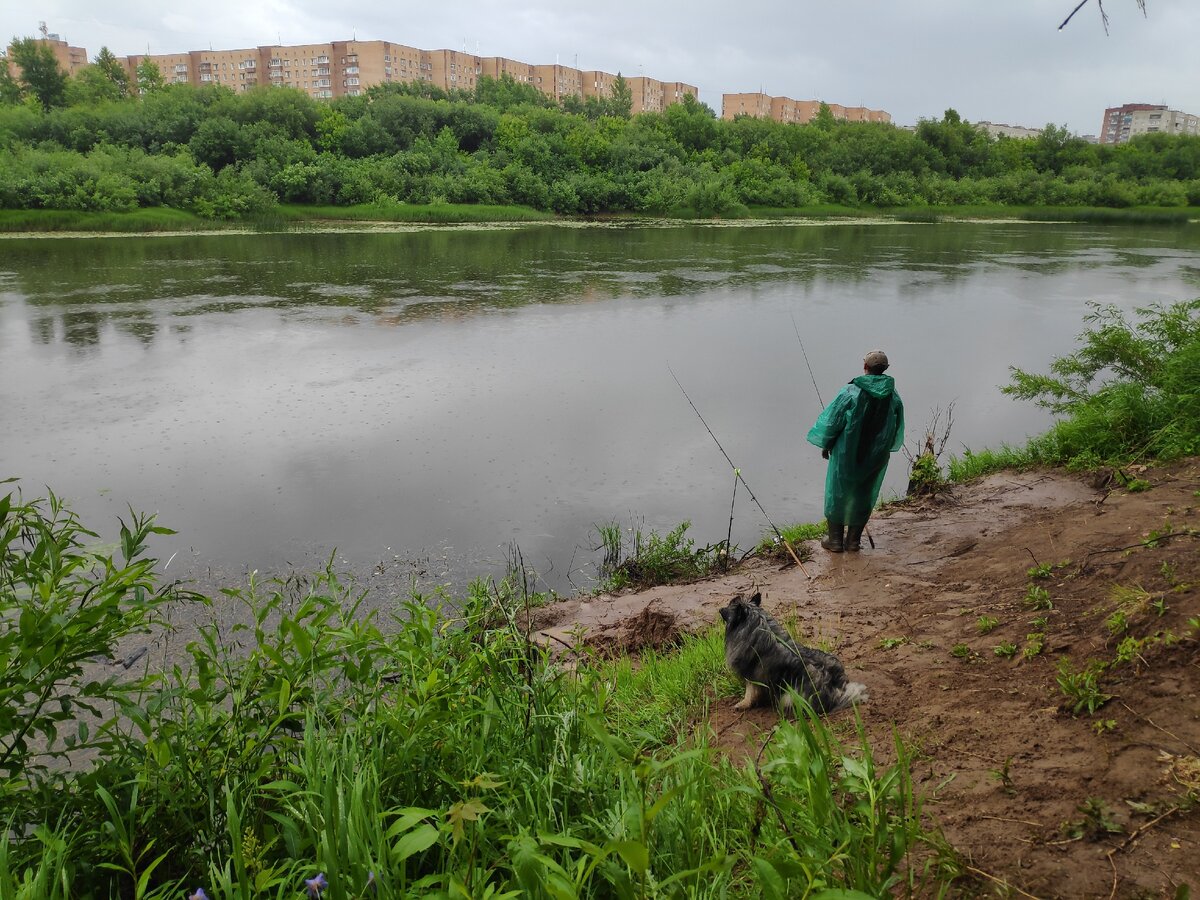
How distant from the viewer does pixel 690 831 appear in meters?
1.83

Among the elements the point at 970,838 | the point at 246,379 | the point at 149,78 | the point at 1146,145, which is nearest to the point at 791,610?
the point at 970,838

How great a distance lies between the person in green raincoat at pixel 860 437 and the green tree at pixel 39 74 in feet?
193

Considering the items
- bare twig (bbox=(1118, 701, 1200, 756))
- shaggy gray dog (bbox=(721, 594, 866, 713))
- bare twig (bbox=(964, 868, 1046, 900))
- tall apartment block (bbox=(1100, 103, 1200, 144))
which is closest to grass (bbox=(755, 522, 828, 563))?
shaggy gray dog (bbox=(721, 594, 866, 713))

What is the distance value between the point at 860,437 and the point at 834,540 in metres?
0.74

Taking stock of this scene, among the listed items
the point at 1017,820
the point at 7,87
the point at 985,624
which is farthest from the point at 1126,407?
the point at 7,87

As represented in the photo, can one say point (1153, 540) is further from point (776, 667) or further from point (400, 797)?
point (400, 797)

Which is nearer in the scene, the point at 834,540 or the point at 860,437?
the point at 860,437

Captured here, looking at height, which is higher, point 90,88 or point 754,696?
point 90,88

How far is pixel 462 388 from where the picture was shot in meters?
9.27

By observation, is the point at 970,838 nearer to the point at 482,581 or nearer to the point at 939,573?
the point at 939,573

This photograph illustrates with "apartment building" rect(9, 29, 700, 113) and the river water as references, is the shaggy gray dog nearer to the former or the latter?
the river water

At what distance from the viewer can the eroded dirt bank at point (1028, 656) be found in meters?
1.88

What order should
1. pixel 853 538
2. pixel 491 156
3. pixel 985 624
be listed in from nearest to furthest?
pixel 985 624, pixel 853 538, pixel 491 156

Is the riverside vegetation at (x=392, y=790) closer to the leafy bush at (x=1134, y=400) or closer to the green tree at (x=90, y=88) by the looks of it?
the leafy bush at (x=1134, y=400)
